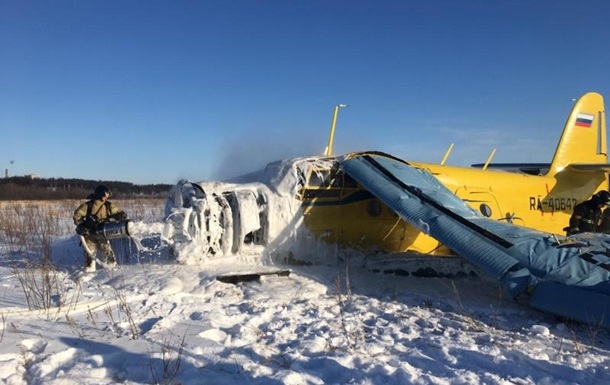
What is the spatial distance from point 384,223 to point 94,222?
4.94 meters

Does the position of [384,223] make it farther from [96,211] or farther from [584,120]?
[584,120]

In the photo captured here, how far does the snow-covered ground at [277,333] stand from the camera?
146 inches

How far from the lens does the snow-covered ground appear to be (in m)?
3.71

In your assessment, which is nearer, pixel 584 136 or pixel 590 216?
pixel 590 216

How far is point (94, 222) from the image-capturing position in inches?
316

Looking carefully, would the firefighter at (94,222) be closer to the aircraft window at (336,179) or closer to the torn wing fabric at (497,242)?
the aircraft window at (336,179)

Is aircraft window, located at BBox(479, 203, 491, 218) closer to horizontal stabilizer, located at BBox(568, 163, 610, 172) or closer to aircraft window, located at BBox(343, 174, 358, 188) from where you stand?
aircraft window, located at BBox(343, 174, 358, 188)

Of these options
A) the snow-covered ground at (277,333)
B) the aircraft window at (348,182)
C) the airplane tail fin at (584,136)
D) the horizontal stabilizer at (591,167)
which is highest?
the airplane tail fin at (584,136)

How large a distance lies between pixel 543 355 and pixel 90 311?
4505 millimetres

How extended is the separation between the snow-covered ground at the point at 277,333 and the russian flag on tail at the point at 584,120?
30.4 ft

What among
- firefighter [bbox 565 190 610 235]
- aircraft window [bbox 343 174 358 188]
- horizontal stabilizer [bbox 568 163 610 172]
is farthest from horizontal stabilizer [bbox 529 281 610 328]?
horizontal stabilizer [bbox 568 163 610 172]

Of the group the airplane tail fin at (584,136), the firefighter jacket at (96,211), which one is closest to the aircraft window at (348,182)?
the firefighter jacket at (96,211)

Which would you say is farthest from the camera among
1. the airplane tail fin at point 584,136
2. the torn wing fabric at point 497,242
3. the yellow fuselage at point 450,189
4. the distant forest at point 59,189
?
the distant forest at point 59,189

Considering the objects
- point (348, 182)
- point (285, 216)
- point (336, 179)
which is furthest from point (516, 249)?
point (285, 216)
